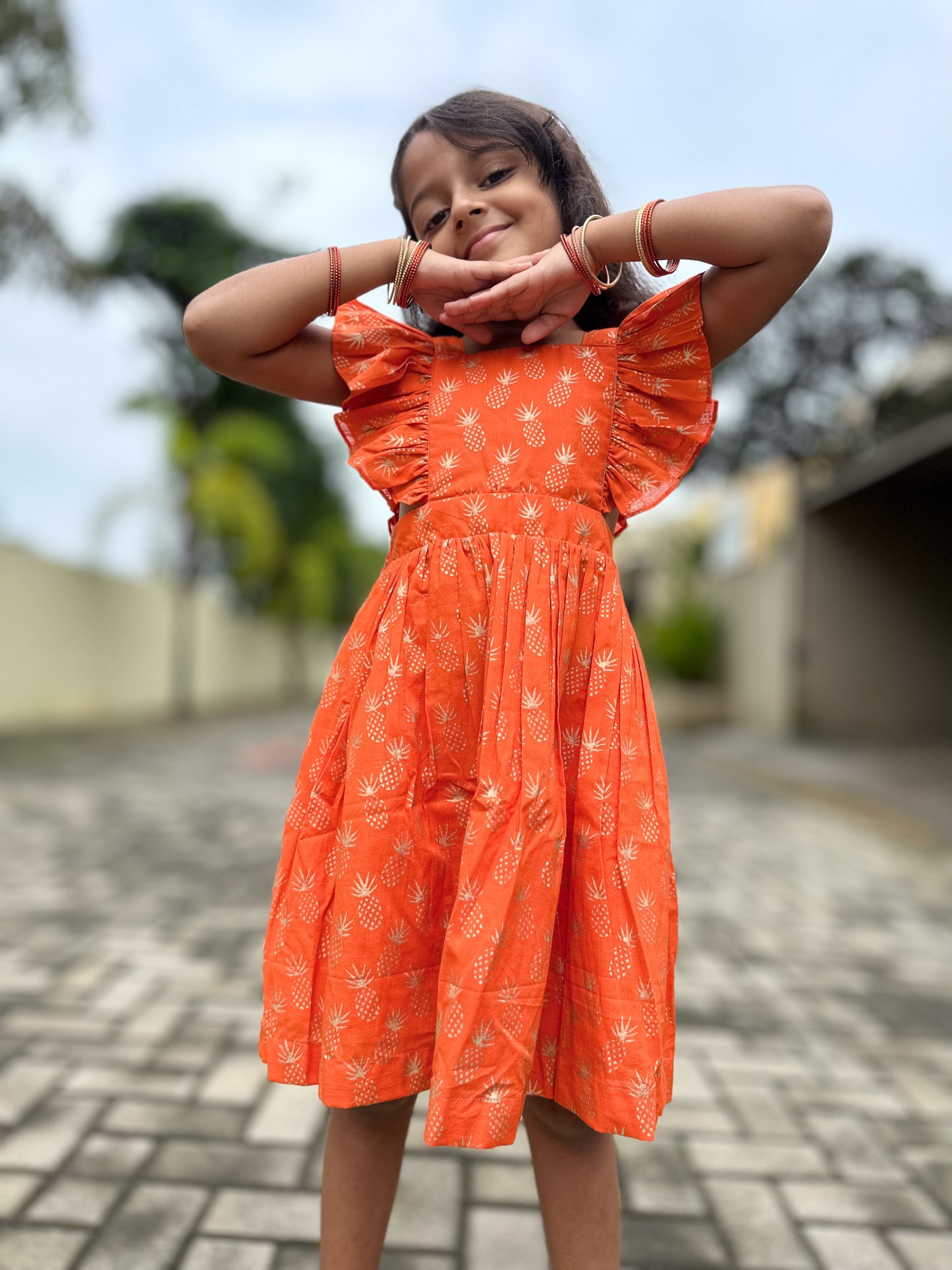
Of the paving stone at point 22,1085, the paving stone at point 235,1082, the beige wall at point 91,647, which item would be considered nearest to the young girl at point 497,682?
the paving stone at point 235,1082

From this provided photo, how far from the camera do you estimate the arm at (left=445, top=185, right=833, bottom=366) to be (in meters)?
1.14

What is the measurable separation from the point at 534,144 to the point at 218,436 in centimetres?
1265

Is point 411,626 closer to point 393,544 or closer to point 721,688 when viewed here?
point 393,544

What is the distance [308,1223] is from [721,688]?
12.3 m

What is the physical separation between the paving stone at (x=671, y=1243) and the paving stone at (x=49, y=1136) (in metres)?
0.98

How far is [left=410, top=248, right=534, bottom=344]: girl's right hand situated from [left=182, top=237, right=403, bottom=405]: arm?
0.04 metres

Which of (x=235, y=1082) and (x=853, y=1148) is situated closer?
(x=853, y=1148)

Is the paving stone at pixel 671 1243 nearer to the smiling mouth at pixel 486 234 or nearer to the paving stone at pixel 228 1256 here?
the paving stone at pixel 228 1256

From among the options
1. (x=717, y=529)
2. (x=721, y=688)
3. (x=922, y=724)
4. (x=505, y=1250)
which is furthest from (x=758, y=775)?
(x=717, y=529)

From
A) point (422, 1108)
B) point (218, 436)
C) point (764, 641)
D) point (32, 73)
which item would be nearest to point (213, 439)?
point (218, 436)

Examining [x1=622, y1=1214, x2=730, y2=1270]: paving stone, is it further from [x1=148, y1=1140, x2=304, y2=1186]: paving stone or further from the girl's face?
the girl's face

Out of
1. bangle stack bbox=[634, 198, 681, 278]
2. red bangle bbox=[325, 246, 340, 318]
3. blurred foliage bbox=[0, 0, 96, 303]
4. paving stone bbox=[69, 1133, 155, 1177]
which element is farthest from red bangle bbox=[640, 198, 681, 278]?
blurred foliage bbox=[0, 0, 96, 303]

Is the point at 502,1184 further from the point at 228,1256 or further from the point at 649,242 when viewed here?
the point at 649,242

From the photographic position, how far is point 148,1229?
1.60 metres
